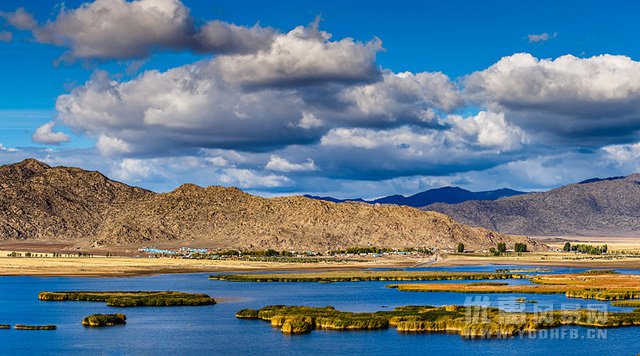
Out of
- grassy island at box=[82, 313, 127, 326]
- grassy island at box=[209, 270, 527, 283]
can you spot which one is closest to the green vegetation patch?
grassy island at box=[209, 270, 527, 283]

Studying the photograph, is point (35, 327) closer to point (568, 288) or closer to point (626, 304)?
point (626, 304)

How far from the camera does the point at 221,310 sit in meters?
108

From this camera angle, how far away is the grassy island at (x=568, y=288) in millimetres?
120831

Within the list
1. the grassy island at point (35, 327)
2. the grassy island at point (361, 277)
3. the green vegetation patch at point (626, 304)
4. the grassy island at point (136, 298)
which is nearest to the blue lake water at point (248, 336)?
the grassy island at point (35, 327)

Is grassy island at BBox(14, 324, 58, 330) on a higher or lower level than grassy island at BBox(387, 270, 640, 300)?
lower

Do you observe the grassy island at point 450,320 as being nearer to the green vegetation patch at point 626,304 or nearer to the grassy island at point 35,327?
the green vegetation patch at point 626,304

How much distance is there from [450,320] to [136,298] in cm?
4871

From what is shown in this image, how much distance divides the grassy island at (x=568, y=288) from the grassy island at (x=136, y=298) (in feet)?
119

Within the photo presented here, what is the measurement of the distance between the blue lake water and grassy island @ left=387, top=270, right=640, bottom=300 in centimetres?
551

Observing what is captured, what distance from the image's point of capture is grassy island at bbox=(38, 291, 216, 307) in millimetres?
114875

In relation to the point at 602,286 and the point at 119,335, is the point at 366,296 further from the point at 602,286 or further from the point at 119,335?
the point at 119,335

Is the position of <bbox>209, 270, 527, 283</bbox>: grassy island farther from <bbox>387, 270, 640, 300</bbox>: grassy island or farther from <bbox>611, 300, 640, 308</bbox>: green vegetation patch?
<bbox>611, 300, 640, 308</bbox>: green vegetation patch

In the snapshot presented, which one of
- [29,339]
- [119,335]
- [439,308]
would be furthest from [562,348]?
[29,339]

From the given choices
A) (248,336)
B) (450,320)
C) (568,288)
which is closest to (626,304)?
(568,288)
